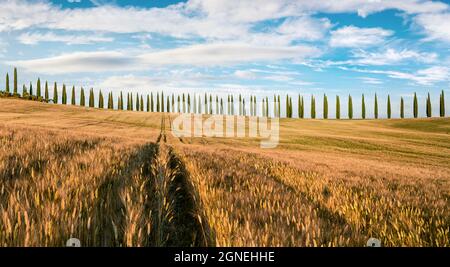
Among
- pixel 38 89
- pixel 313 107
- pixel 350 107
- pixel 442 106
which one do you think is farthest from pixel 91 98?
pixel 442 106

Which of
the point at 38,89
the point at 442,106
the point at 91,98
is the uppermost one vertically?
the point at 38,89

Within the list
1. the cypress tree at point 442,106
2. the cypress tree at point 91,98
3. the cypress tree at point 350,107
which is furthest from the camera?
the cypress tree at point 91,98

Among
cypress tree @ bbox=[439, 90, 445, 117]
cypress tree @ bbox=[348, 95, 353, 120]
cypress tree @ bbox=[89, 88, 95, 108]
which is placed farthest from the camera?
cypress tree @ bbox=[89, 88, 95, 108]

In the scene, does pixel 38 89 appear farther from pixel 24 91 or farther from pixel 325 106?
pixel 325 106

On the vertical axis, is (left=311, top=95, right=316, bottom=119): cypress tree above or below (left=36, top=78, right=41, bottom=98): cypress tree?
below

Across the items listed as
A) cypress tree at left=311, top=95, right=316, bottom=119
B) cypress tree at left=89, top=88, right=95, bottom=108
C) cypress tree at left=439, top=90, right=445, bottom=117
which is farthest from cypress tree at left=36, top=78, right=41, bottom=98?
cypress tree at left=439, top=90, right=445, bottom=117

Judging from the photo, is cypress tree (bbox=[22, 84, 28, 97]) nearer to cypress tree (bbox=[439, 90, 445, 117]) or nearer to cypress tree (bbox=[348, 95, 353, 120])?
cypress tree (bbox=[348, 95, 353, 120])

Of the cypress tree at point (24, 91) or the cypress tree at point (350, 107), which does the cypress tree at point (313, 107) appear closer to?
the cypress tree at point (350, 107)

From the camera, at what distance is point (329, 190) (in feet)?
20.2

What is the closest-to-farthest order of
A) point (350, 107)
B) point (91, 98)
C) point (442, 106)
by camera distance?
point (442, 106)
point (350, 107)
point (91, 98)

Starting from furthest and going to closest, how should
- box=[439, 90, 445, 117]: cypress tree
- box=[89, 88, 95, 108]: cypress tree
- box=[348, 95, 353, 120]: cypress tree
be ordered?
box=[89, 88, 95, 108]: cypress tree
box=[348, 95, 353, 120]: cypress tree
box=[439, 90, 445, 117]: cypress tree

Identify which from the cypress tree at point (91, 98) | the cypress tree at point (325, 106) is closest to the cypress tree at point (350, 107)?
the cypress tree at point (325, 106)
